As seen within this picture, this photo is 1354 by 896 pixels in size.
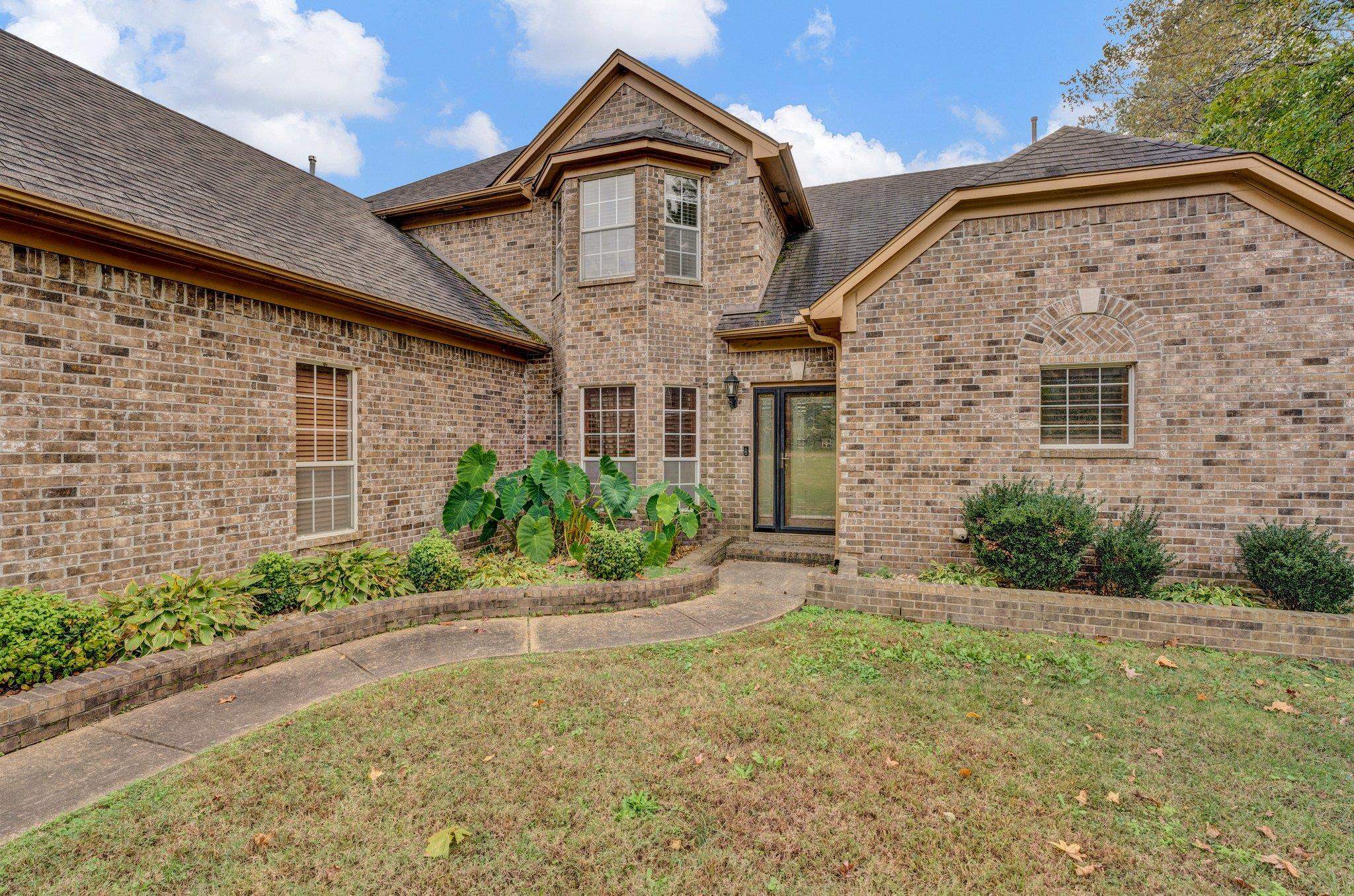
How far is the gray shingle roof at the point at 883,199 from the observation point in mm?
6656

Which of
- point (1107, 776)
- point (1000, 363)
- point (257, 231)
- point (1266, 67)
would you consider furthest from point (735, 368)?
point (1266, 67)

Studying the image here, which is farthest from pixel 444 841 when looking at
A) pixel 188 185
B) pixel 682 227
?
pixel 682 227

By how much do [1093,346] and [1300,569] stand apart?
2.80m

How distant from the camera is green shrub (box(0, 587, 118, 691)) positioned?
3.71 m

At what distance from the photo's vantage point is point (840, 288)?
730cm

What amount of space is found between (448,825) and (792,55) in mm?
15526

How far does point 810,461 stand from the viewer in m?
9.49

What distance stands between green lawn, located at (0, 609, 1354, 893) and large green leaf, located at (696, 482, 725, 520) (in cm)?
449

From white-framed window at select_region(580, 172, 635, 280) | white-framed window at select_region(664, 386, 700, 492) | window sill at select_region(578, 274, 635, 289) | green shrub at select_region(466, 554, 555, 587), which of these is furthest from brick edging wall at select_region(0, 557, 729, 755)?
white-framed window at select_region(580, 172, 635, 280)

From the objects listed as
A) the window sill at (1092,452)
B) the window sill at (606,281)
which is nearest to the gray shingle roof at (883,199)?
the window sill at (606,281)

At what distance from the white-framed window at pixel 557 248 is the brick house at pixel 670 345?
0.78 feet

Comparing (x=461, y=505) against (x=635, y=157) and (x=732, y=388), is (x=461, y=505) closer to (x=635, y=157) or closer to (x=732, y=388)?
(x=732, y=388)

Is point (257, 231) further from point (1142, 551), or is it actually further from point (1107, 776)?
point (1142, 551)

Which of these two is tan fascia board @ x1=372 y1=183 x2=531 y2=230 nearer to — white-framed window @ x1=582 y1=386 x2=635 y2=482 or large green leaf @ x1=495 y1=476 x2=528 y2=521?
white-framed window @ x1=582 y1=386 x2=635 y2=482
